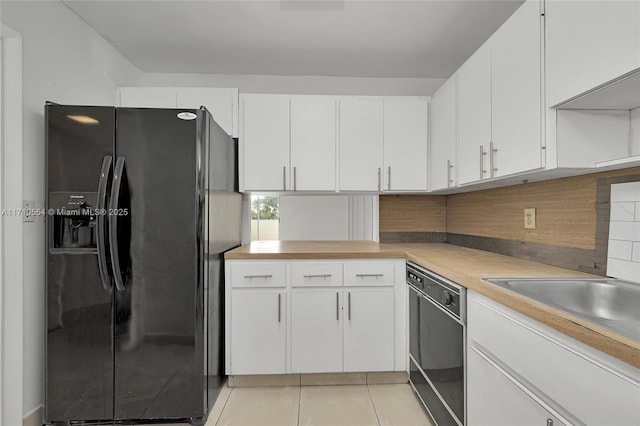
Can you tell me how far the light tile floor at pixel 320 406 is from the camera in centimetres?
184

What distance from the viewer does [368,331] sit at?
2199 millimetres

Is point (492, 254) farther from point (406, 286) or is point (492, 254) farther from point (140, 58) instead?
point (140, 58)

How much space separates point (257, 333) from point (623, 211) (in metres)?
2.04

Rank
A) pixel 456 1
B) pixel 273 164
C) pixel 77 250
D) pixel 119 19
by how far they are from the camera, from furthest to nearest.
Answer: pixel 273 164
pixel 119 19
pixel 456 1
pixel 77 250

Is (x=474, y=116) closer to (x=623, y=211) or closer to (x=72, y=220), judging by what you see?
(x=623, y=211)

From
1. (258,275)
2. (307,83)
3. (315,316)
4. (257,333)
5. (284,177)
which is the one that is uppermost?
(307,83)

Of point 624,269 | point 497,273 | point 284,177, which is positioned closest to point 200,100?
point 284,177

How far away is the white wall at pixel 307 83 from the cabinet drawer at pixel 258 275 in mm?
1652

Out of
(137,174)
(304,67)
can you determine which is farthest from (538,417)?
(304,67)

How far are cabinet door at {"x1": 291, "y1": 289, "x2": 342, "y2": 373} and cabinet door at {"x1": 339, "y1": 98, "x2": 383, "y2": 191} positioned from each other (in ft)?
2.90

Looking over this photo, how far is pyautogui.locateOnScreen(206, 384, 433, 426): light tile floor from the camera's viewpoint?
1837 millimetres

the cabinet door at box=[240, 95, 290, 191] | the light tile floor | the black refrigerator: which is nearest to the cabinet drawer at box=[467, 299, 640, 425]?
the light tile floor

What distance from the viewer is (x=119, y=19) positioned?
Answer: 6.99 ft

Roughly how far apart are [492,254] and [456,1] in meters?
1.60
